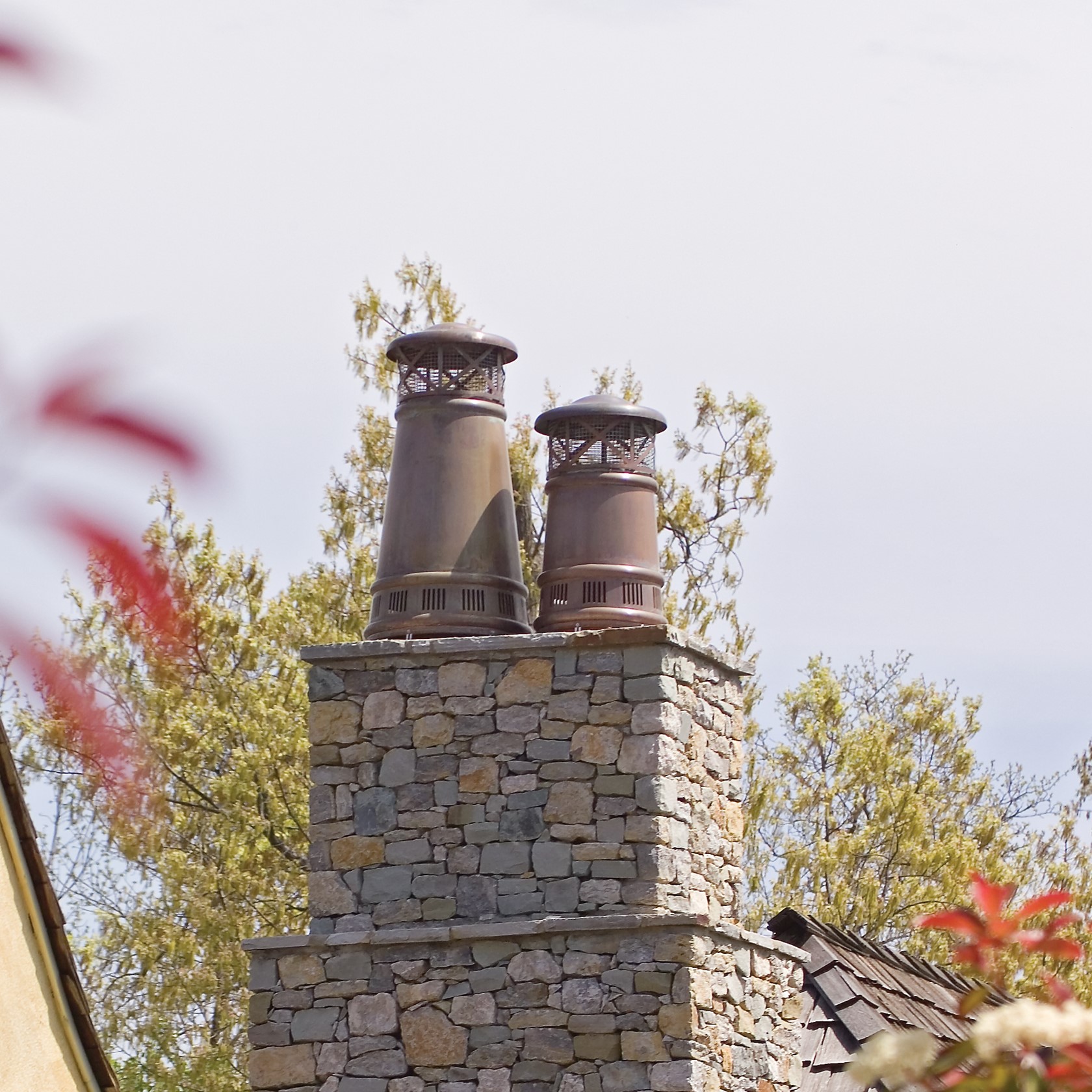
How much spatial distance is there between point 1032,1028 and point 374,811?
8.91 m

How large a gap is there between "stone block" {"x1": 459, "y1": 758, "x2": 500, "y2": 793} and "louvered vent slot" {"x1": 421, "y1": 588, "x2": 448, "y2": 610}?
33.8 inches

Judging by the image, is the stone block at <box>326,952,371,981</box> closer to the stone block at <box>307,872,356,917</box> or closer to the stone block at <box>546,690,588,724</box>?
the stone block at <box>307,872,356,917</box>

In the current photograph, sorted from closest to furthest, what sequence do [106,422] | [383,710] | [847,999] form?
1. [106,422]
2. [383,710]
3. [847,999]

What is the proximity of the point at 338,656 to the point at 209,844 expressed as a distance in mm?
6471

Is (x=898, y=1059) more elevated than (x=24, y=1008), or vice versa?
(x=24, y=1008)

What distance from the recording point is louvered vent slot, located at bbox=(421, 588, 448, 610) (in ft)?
35.0

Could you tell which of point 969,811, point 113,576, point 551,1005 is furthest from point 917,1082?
point 969,811

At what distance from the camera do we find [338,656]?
34.7ft

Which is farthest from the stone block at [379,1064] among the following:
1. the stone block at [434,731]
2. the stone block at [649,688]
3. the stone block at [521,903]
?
the stone block at [649,688]

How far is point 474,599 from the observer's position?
10.7 meters

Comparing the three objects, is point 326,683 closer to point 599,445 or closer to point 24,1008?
point 599,445

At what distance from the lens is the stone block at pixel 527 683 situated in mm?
10242

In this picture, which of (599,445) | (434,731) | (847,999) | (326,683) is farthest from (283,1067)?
(599,445)

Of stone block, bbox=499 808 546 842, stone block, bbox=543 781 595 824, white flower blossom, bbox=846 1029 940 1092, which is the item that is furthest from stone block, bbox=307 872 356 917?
white flower blossom, bbox=846 1029 940 1092
